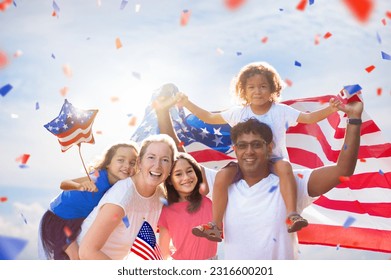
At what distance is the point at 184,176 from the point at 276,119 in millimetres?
507

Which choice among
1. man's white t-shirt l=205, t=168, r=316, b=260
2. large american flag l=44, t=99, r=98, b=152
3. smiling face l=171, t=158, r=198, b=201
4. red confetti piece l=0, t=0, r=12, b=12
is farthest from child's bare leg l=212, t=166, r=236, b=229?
red confetti piece l=0, t=0, r=12, b=12

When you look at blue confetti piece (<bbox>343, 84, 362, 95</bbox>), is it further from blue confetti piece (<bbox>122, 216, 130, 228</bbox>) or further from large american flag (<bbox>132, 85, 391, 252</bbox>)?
blue confetti piece (<bbox>122, 216, 130, 228</bbox>)

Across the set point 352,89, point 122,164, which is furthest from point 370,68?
point 122,164

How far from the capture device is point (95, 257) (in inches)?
111

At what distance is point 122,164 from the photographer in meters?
2.89

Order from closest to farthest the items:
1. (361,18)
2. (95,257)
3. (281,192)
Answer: (281,192) < (95,257) < (361,18)

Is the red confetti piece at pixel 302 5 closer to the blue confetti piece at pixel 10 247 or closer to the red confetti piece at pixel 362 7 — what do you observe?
the red confetti piece at pixel 362 7

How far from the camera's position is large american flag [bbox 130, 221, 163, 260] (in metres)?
2.85

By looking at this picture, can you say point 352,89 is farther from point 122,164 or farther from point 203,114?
point 122,164

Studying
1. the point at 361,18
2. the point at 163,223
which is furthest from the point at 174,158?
the point at 361,18

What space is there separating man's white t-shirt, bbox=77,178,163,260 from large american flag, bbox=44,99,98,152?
1.15 ft
